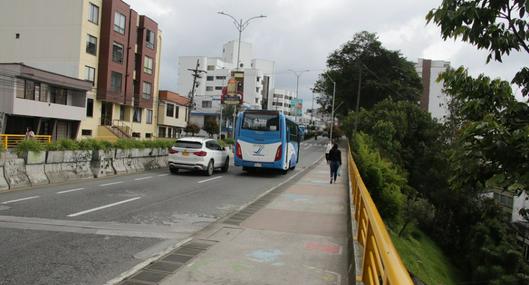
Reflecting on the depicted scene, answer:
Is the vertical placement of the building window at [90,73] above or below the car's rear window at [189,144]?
above

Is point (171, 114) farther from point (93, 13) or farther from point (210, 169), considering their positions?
point (210, 169)

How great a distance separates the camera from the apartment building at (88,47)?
133 feet

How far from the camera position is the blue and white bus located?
2223cm

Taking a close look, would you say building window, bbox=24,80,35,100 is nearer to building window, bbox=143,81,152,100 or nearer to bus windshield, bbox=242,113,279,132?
building window, bbox=143,81,152,100

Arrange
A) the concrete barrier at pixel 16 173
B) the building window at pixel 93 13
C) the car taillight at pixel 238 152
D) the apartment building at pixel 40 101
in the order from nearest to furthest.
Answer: the concrete barrier at pixel 16 173 → the car taillight at pixel 238 152 → the apartment building at pixel 40 101 → the building window at pixel 93 13

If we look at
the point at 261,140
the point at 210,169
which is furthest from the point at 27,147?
the point at 261,140

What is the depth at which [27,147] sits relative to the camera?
14.7 metres

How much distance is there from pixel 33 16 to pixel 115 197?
35.2m

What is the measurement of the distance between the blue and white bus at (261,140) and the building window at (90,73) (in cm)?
2476

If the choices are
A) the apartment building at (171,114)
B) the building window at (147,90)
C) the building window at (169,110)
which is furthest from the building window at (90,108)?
the building window at (169,110)

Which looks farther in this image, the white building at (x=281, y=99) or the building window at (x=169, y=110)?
the white building at (x=281, y=99)

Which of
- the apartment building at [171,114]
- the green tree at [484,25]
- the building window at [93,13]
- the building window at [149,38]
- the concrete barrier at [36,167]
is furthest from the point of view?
the apartment building at [171,114]

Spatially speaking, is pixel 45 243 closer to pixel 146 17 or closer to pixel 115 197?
pixel 115 197

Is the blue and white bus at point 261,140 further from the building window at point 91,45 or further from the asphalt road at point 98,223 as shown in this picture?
the building window at point 91,45
